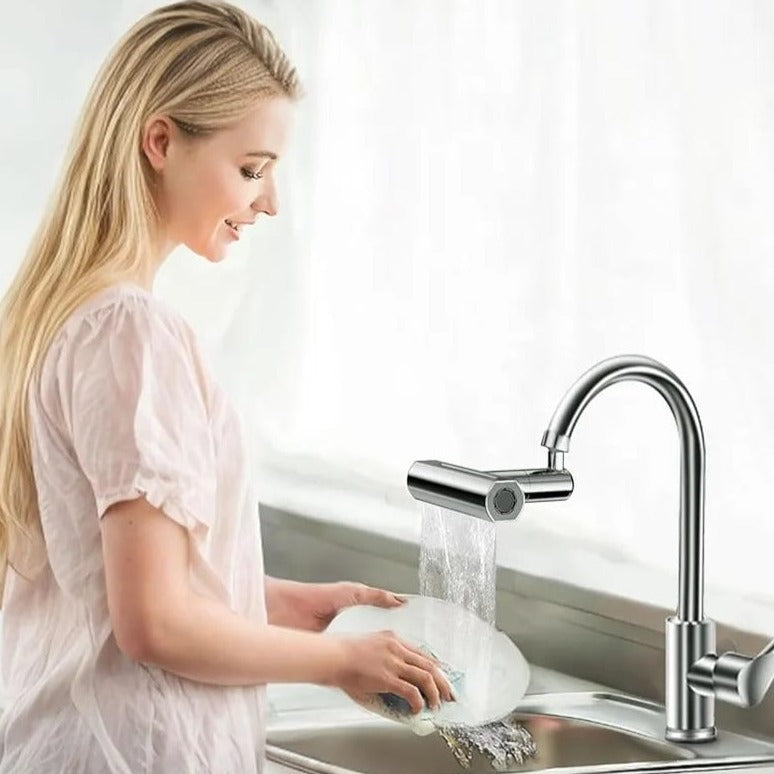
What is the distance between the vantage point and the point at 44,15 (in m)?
2.15

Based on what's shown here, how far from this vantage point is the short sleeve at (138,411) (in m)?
1.22

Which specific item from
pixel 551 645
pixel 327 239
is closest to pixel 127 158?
pixel 551 645

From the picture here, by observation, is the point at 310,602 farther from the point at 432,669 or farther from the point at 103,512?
the point at 103,512

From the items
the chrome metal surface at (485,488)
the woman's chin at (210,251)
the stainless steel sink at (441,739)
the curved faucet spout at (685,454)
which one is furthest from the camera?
the stainless steel sink at (441,739)

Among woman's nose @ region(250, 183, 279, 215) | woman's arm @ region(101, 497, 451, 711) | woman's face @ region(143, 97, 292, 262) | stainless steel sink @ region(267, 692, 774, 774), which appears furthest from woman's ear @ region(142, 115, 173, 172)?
stainless steel sink @ region(267, 692, 774, 774)

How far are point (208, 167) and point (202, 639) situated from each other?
381 millimetres

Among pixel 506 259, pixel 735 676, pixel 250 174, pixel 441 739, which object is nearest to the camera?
pixel 735 676

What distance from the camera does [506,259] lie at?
1923mm

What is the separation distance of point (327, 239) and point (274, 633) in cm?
102

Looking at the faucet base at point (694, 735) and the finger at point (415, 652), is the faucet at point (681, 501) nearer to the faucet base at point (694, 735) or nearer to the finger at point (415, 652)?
the faucet base at point (694, 735)

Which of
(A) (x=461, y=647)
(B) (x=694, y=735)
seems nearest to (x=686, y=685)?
(B) (x=694, y=735)

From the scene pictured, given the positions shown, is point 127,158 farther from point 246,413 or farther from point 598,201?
point 246,413

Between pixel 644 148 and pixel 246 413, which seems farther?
pixel 246 413

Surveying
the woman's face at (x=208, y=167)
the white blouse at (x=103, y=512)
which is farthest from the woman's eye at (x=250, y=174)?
the white blouse at (x=103, y=512)
